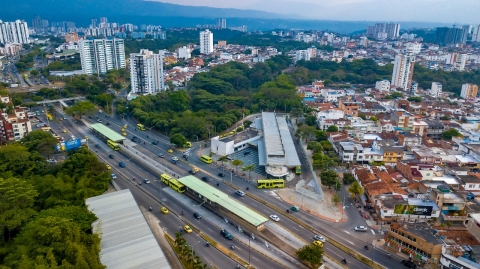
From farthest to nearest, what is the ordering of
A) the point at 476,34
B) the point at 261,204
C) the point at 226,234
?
the point at 476,34 → the point at 261,204 → the point at 226,234

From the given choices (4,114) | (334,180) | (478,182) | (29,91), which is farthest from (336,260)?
(29,91)

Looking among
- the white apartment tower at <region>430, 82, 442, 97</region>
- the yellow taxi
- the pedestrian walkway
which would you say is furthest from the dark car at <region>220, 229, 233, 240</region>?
the white apartment tower at <region>430, 82, 442, 97</region>

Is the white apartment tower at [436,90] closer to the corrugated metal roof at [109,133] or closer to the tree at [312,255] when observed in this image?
the tree at [312,255]

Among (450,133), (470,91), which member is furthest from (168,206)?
(470,91)

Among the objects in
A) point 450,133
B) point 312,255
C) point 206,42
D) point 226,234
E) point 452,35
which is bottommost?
point 226,234

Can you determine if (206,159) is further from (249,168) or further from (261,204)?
(261,204)

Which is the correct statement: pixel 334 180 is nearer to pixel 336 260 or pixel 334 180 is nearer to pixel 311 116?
pixel 336 260
